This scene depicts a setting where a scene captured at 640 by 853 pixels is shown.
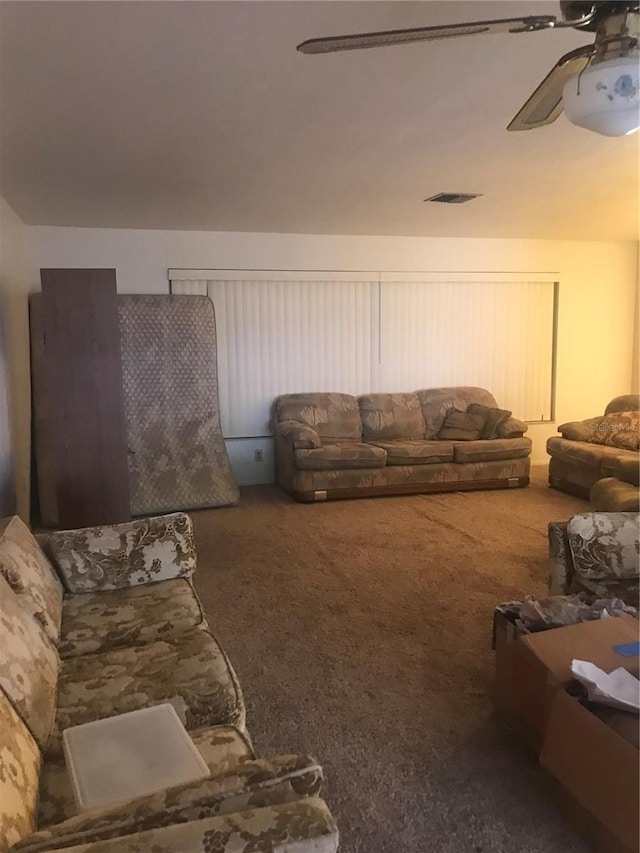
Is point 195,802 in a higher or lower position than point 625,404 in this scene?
lower

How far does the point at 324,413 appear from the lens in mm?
5977

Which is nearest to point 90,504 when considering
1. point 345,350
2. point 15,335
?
point 15,335

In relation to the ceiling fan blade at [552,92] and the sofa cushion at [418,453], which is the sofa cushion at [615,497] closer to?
the sofa cushion at [418,453]

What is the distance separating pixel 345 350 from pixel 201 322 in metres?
1.43

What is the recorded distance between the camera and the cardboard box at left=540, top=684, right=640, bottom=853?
1651 mm

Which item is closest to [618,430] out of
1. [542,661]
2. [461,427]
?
[461,427]

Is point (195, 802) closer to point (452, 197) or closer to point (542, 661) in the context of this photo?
point (542, 661)

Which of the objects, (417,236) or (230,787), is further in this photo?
(417,236)

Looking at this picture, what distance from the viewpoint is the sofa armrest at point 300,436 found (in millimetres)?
5371

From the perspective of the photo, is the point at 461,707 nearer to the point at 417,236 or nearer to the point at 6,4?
the point at 6,4

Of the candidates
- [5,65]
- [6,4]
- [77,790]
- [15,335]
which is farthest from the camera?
[15,335]

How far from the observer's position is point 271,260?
593cm

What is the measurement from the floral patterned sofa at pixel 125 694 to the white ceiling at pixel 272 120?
169 cm

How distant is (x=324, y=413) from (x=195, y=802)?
494 centimetres
